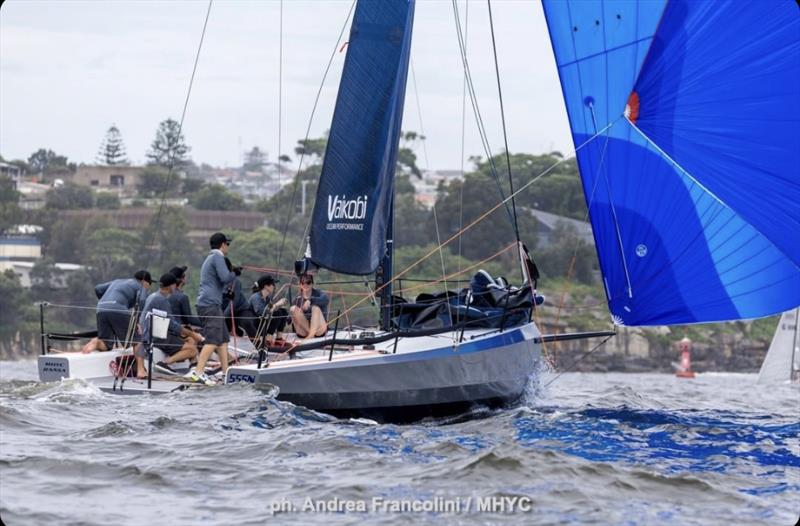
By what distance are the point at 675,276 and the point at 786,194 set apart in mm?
1278


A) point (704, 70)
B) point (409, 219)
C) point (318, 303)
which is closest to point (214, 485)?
point (318, 303)

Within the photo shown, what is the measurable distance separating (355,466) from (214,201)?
240 feet

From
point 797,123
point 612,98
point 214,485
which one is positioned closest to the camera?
point 214,485

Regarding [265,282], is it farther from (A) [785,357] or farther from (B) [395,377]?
(A) [785,357]

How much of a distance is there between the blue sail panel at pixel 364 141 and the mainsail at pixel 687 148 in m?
1.56

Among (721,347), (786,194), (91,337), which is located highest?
(786,194)

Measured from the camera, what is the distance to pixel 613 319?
44.0 ft

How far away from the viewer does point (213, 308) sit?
507 inches

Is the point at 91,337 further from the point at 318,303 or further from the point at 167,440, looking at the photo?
the point at 167,440

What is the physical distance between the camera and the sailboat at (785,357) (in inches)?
1598

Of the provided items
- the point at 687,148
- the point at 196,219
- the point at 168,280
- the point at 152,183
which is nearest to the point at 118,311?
the point at 168,280

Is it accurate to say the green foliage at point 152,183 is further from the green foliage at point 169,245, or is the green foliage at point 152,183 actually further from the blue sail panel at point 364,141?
the blue sail panel at point 364,141

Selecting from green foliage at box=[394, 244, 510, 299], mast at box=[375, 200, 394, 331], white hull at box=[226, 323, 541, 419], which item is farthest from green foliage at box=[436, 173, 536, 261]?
white hull at box=[226, 323, 541, 419]

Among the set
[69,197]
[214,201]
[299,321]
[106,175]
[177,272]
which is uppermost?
[106,175]
